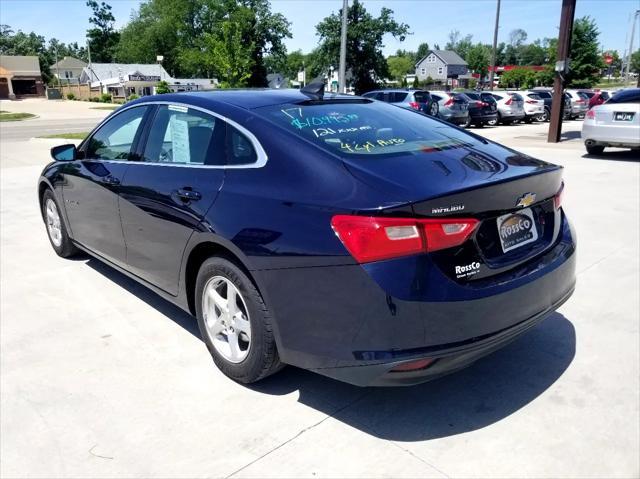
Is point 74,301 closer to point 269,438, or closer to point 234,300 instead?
point 234,300

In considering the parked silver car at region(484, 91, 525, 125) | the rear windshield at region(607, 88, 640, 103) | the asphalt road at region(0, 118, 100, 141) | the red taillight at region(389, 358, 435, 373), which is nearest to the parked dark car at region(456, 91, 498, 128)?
the parked silver car at region(484, 91, 525, 125)

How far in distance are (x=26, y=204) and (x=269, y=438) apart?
274 inches

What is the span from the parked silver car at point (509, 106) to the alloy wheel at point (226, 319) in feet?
80.0

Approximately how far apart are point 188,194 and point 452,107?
2094 centimetres

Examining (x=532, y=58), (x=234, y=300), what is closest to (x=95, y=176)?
(x=234, y=300)

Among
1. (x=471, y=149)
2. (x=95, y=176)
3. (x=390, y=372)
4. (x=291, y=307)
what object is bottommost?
(x=390, y=372)

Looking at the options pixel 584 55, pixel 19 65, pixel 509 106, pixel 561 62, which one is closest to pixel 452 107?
pixel 509 106

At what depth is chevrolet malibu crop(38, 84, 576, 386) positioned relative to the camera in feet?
7.75

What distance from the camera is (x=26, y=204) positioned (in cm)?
806

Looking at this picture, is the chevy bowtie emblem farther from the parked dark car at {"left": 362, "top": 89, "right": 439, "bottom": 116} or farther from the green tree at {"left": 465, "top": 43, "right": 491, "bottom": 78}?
the green tree at {"left": 465, "top": 43, "right": 491, "bottom": 78}

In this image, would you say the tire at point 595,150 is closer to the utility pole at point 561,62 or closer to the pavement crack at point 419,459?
the utility pole at point 561,62

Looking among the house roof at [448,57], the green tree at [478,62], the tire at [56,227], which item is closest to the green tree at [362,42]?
the tire at [56,227]

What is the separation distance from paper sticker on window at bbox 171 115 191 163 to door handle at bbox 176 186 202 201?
0.76ft

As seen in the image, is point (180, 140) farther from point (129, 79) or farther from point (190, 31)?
point (190, 31)
